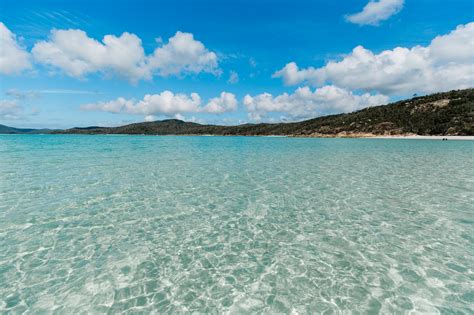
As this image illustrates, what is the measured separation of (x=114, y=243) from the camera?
9945 mm

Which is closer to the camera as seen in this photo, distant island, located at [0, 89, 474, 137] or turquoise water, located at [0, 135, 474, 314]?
turquoise water, located at [0, 135, 474, 314]

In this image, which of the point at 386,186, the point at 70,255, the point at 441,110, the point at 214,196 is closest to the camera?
the point at 70,255

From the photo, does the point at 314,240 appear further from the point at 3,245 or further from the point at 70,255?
the point at 3,245

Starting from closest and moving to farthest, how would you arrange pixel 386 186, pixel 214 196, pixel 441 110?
pixel 214 196 → pixel 386 186 → pixel 441 110

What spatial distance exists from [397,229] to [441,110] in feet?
474

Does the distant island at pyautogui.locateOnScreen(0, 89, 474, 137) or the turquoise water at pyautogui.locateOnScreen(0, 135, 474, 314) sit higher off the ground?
the distant island at pyautogui.locateOnScreen(0, 89, 474, 137)

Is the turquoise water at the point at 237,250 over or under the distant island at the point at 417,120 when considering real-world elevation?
under

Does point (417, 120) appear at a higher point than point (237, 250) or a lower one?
higher

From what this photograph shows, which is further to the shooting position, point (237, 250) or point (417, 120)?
point (417, 120)

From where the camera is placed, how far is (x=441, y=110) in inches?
4683

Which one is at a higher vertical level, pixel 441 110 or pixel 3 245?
pixel 441 110

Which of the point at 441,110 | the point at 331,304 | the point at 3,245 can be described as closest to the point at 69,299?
the point at 3,245

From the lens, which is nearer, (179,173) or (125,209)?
(125,209)

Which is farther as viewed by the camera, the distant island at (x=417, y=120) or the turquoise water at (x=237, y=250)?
the distant island at (x=417, y=120)
